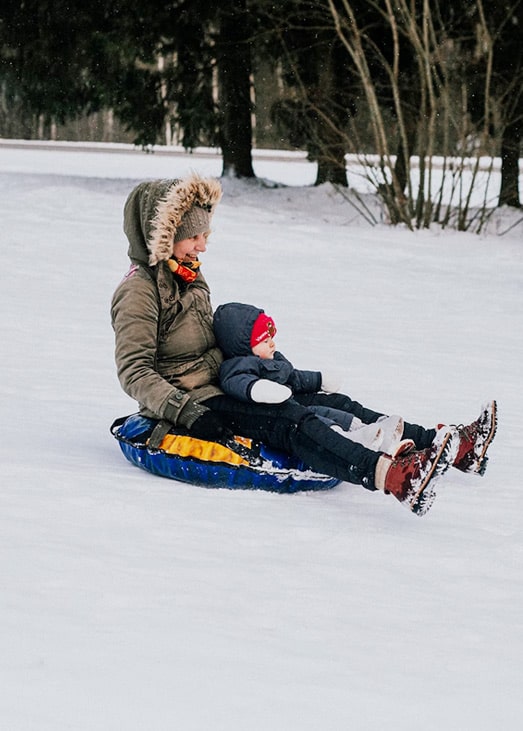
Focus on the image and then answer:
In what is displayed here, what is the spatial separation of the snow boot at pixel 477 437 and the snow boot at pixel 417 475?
0.57m

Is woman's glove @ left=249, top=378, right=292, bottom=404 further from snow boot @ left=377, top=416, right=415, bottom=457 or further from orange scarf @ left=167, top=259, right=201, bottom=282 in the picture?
orange scarf @ left=167, top=259, right=201, bottom=282

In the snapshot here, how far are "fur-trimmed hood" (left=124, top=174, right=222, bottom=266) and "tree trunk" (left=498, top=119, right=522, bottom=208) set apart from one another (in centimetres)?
1095

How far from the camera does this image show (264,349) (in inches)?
178

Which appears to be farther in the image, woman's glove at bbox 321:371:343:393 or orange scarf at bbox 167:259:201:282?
woman's glove at bbox 321:371:343:393

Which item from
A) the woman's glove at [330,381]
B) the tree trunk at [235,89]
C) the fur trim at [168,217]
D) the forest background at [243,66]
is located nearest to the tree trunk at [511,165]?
the forest background at [243,66]

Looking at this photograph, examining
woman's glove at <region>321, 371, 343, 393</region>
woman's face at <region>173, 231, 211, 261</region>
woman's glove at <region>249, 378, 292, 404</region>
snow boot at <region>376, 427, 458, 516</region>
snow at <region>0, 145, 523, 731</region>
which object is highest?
woman's face at <region>173, 231, 211, 261</region>

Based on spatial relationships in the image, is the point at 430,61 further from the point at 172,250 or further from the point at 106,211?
the point at 172,250

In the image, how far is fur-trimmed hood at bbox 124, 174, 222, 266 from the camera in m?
4.40

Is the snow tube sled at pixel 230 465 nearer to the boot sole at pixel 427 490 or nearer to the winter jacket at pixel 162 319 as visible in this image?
the winter jacket at pixel 162 319

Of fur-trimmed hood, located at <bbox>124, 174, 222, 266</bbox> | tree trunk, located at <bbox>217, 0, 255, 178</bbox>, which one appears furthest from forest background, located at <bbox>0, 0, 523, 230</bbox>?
fur-trimmed hood, located at <bbox>124, 174, 222, 266</bbox>

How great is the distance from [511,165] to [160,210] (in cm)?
1303

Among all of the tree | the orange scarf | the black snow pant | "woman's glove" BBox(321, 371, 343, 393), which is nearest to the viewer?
the black snow pant

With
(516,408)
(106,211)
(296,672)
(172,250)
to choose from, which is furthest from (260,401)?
(106,211)

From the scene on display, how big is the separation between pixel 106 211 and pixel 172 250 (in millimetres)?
8912
